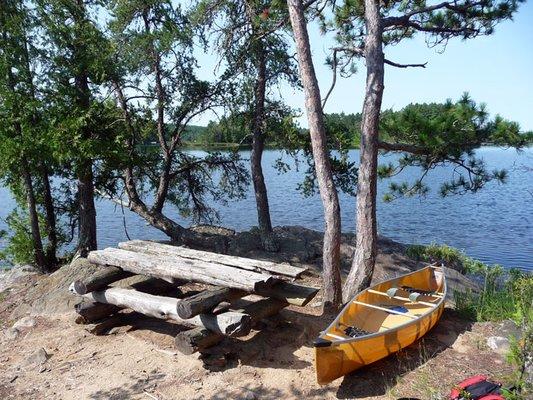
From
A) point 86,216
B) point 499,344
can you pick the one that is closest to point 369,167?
point 499,344

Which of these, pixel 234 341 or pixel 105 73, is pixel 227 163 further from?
pixel 234 341

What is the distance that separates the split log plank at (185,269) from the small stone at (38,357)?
168 centimetres

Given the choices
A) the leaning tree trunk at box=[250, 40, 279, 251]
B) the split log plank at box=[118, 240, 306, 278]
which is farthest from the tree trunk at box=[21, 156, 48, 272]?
the leaning tree trunk at box=[250, 40, 279, 251]

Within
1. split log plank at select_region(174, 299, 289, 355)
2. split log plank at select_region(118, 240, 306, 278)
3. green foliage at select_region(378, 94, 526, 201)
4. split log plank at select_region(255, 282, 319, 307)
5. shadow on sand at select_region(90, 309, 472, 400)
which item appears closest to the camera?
shadow on sand at select_region(90, 309, 472, 400)

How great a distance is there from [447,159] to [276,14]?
4809 mm

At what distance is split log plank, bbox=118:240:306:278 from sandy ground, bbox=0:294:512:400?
44.9 inches

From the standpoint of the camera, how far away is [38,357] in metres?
6.68

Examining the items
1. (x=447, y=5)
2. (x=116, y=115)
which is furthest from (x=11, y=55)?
(x=447, y=5)

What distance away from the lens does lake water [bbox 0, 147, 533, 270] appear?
61.8 feet

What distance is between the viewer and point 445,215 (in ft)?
82.4

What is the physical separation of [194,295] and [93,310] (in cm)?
194

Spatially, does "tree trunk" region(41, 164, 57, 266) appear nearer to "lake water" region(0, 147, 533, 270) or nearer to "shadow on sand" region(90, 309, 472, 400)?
"shadow on sand" region(90, 309, 472, 400)

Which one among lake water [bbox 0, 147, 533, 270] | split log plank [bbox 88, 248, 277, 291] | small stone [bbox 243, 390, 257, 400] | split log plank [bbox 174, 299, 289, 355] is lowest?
lake water [bbox 0, 147, 533, 270]

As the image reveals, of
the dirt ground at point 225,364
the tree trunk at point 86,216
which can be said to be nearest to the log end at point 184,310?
the dirt ground at point 225,364
